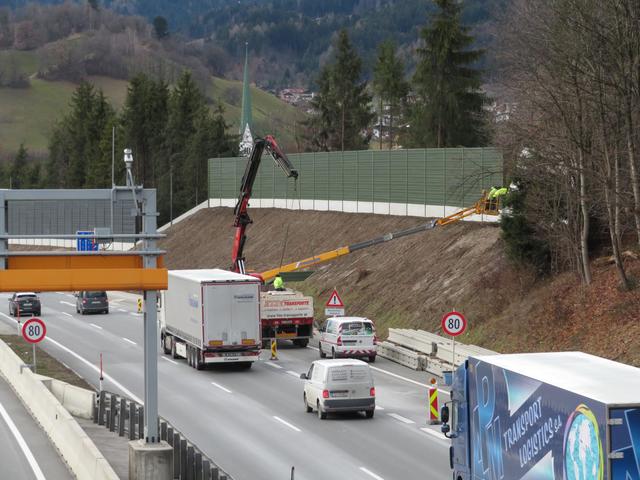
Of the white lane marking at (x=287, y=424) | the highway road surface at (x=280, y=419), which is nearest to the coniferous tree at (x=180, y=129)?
the highway road surface at (x=280, y=419)

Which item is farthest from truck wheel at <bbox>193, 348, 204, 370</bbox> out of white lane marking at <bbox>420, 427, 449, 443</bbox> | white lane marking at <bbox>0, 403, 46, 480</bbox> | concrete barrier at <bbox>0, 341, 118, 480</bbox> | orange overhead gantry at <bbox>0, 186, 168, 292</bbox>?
orange overhead gantry at <bbox>0, 186, 168, 292</bbox>

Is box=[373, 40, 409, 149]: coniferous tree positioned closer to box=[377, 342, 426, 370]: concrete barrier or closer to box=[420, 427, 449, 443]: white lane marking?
box=[377, 342, 426, 370]: concrete barrier

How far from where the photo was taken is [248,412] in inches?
1284

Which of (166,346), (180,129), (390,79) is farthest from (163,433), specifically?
(390,79)

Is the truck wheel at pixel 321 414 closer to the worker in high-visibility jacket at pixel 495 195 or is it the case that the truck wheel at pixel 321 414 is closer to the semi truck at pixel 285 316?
the semi truck at pixel 285 316

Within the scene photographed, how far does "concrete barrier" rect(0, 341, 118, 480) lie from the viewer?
71.3ft

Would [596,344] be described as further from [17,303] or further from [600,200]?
[17,303]

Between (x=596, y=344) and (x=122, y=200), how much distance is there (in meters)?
18.2

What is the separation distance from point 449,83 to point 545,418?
68.2 m

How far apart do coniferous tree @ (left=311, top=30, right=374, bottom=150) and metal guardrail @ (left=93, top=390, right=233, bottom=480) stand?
90.2 metres

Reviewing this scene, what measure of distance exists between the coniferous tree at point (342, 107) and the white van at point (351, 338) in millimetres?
79328

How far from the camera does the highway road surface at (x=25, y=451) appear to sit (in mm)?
24359

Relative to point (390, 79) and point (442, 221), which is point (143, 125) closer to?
point (390, 79)

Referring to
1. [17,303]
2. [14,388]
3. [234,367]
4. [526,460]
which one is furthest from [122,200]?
[17,303]
